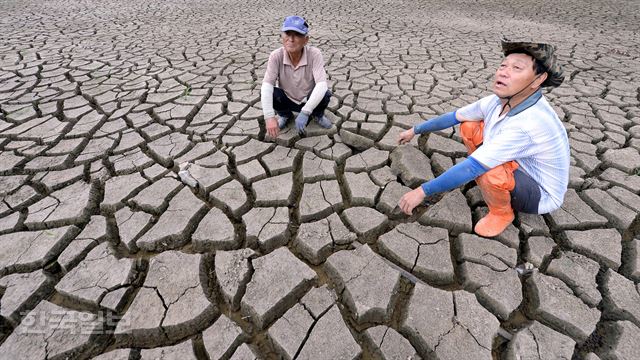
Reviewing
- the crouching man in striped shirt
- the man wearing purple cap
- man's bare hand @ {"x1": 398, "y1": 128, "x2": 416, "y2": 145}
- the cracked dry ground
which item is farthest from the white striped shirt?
the man wearing purple cap

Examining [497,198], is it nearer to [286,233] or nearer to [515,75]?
[515,75]

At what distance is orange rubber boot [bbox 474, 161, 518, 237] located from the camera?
170cm

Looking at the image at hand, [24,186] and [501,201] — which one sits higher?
[501,201]

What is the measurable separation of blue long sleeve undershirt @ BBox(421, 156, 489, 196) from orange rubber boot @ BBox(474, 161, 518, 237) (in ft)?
0.49

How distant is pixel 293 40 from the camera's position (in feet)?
7.33

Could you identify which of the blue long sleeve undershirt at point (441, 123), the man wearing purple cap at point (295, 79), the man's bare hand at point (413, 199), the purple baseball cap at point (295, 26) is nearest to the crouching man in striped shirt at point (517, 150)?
the man's bare hand at point (413, 199)

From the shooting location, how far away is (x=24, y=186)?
2.18 meters

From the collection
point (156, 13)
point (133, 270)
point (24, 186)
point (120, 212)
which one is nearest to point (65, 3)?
point (156, 13)

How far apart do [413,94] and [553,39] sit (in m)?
3.89

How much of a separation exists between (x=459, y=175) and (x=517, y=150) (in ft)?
0.97

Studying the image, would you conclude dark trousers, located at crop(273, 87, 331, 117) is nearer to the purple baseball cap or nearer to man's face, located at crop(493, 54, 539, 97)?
the purple baseball cap

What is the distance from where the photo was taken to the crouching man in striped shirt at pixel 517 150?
1511 millimetres

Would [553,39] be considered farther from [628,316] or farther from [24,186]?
[24,186]

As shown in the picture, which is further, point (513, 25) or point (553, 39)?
point (513, 25)
